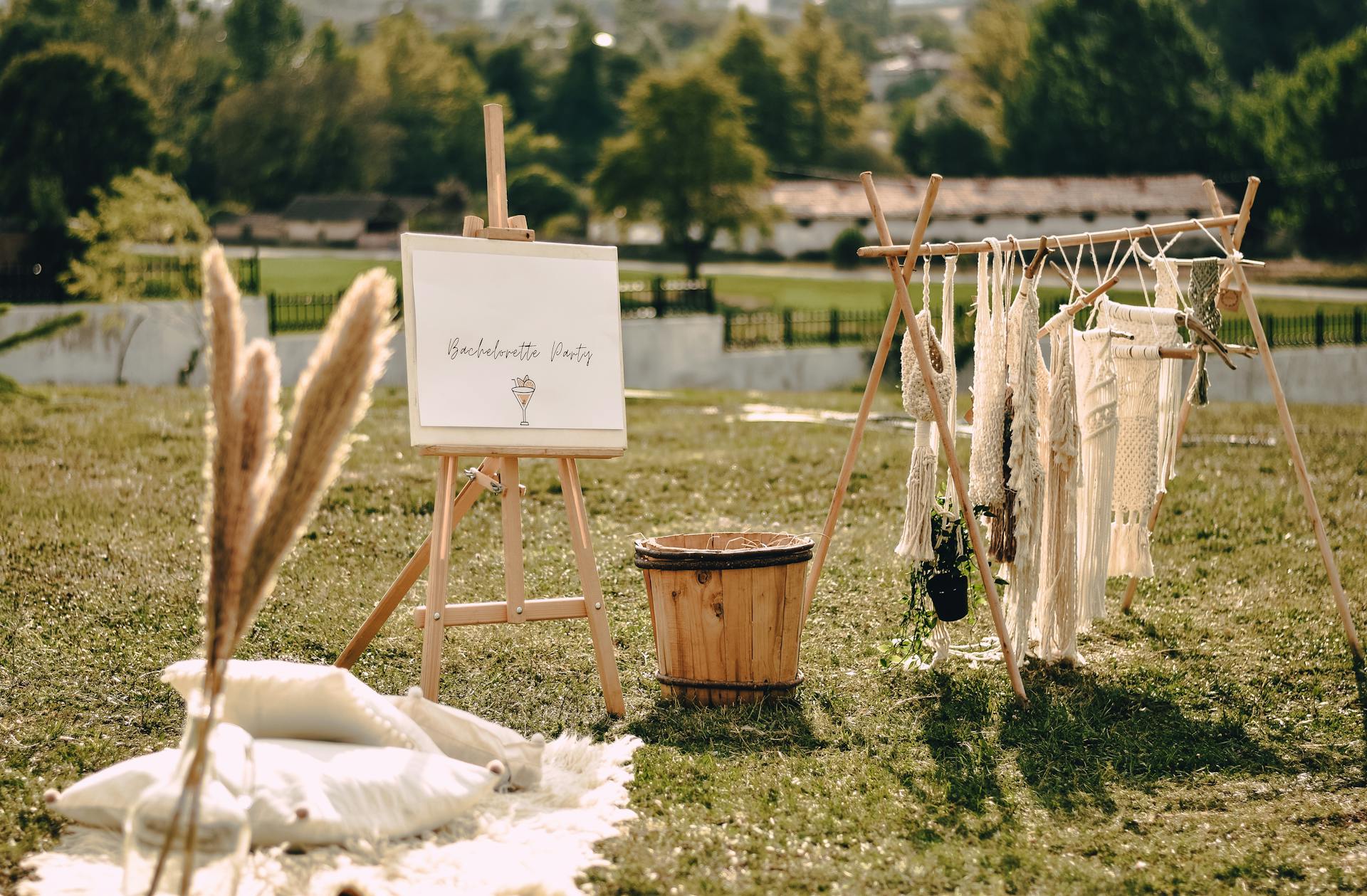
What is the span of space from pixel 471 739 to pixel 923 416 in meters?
2.21

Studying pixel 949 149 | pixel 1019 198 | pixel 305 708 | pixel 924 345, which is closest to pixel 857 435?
pixel 924 345

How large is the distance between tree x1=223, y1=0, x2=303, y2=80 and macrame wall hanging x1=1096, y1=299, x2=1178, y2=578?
66.5 meters

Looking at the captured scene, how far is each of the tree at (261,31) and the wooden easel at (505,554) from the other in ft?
217

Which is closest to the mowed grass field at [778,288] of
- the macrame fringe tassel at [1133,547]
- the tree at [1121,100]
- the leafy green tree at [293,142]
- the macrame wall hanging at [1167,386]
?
the leafy green tree at [293,142]

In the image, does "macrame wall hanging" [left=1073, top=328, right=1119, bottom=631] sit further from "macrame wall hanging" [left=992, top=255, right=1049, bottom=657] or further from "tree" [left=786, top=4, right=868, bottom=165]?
"tree" [left=786, top=4, right=868, bottom=165]

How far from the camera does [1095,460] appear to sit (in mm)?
5516

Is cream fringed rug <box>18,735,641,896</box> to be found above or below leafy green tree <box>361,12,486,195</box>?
below

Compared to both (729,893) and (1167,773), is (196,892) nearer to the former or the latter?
(729,893)

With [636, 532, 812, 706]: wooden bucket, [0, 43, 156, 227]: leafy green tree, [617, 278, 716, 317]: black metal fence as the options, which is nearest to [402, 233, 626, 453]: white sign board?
[636, 532, 812, 706]: wooden bucket

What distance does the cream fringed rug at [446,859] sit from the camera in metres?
3.28

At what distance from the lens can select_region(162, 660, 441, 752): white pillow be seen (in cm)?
391

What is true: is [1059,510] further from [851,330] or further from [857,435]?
[851,330]

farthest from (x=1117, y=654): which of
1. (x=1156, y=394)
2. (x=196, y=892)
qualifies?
(x=196, y=892)

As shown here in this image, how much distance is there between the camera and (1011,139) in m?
54.4
